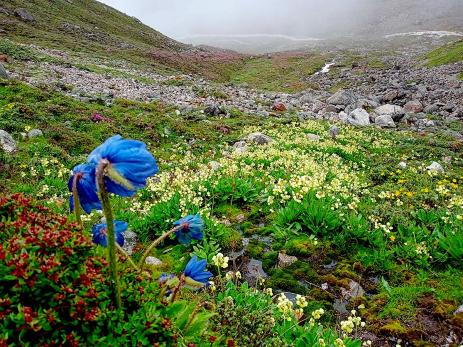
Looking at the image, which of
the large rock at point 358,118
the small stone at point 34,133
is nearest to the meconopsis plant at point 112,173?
the small stone at point 34,133

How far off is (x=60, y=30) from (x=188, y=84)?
34.2 meters

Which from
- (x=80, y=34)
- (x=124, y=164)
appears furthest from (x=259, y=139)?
(x=80, y=34)

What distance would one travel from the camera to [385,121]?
26.0 meters

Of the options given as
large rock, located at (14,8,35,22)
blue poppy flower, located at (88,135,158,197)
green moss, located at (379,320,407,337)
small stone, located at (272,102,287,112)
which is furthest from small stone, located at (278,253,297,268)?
large rock, located at (14,8,35,22)

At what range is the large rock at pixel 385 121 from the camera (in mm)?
25531

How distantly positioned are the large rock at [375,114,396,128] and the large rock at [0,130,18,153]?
21.0 meters

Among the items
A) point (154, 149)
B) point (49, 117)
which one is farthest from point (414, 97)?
point (49, 117)

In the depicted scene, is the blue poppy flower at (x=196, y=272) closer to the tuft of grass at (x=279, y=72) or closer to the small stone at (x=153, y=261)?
the small stone at (x=153, y=261)

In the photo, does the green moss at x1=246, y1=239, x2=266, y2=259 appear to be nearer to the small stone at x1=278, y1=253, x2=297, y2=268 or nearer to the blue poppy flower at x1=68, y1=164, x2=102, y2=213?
the small stone at x1=278, y1=253, x2=297, y2=268

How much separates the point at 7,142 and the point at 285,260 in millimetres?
8738

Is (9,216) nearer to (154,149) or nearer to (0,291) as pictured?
(0,291)

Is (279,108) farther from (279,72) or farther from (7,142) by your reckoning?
(279,72)

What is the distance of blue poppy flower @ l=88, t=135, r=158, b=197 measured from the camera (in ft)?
7.68

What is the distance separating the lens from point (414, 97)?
36.2 meters
